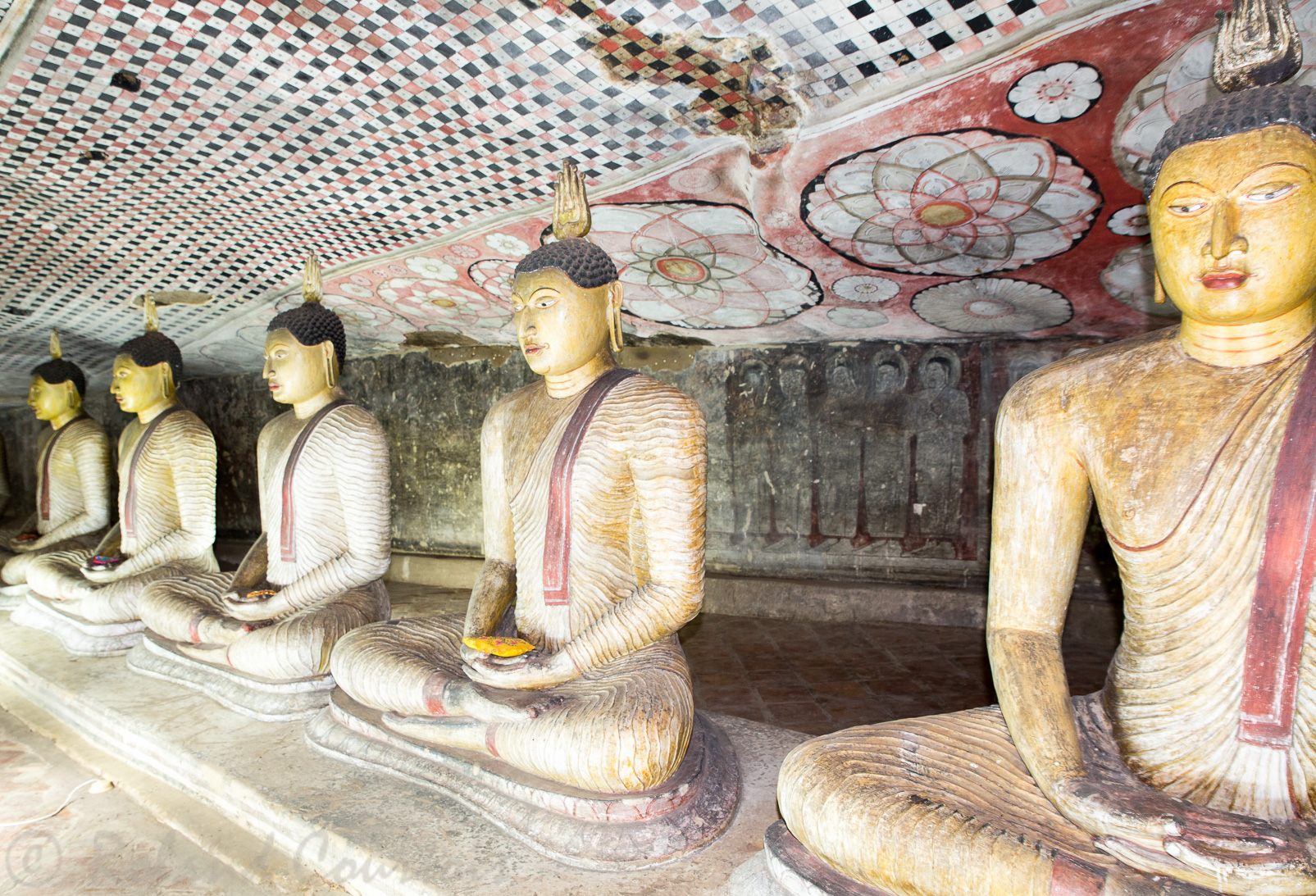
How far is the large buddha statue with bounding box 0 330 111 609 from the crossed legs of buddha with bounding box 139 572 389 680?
240cm

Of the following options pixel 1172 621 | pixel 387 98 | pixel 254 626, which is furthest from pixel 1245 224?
pixel 254 626

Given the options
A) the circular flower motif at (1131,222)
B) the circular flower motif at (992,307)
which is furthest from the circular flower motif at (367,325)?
the circular flower motif at (1131,222)

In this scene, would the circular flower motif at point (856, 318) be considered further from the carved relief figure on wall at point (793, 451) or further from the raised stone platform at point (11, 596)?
the raised stone platform at point (11, 596)

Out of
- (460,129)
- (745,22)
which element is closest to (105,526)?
(460,129)

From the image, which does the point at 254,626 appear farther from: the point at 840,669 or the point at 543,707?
the point at 840,669

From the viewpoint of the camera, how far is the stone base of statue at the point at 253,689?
137 inches

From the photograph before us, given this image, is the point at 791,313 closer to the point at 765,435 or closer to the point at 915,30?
the point at 765,435

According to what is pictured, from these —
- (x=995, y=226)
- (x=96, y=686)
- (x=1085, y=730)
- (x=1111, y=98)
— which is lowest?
(x=96, y=686)

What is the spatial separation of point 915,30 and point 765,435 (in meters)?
3.80

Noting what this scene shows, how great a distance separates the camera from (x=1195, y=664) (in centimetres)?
190

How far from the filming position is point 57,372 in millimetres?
6176

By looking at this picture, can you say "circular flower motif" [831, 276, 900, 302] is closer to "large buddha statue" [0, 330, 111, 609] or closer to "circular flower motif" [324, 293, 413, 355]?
"circular flower motif" [324, 293, 413, 355]

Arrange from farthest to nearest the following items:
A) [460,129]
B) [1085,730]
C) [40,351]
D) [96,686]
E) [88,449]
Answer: [40,351] < [88,449] < [96,686] < [460,129] < [1085,730]

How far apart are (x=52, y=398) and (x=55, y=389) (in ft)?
0.23
